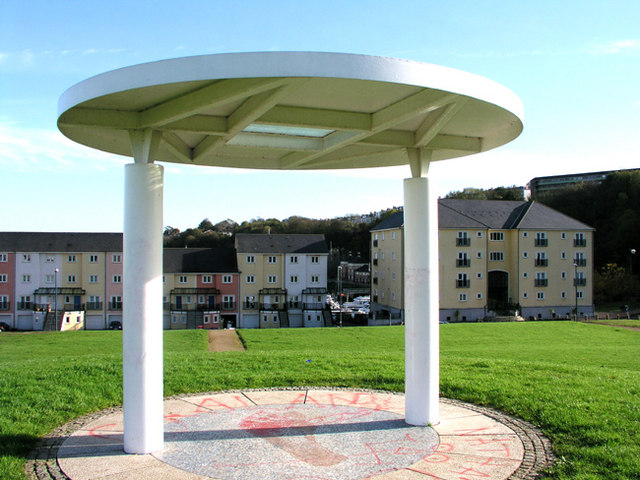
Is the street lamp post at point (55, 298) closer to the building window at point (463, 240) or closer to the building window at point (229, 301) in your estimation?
the building window at point (229, 301)

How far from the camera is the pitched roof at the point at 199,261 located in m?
68.2

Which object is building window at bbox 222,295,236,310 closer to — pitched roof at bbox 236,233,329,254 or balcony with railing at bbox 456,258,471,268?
pitched roof at bbox 236,233,329,254

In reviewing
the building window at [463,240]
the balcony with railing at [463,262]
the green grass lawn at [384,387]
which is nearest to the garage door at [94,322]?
the balcony with railing at [463,262]

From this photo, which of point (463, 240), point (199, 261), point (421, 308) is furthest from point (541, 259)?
point (421, 308)

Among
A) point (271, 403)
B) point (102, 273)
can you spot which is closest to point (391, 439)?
point (271, 403)

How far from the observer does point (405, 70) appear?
741cm

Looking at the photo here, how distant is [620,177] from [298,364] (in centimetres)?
9474

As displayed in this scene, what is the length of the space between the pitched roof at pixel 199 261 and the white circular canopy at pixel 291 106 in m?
57.5

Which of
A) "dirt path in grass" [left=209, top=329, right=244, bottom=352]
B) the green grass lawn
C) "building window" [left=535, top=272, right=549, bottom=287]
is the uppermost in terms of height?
"building window" [left=535, top=272, right=549, bottom=287]

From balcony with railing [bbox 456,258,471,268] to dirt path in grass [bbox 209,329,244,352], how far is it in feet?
128

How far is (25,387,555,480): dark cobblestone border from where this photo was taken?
26.1 ft

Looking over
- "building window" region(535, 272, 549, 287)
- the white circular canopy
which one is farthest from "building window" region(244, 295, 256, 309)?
the white circular canopy

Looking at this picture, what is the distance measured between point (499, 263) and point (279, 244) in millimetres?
27056

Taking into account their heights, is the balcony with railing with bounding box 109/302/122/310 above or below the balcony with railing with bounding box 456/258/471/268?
below
